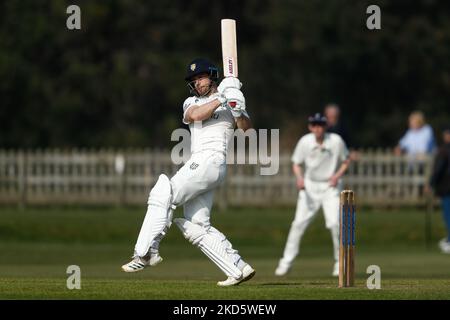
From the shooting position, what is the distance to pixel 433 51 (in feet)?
133

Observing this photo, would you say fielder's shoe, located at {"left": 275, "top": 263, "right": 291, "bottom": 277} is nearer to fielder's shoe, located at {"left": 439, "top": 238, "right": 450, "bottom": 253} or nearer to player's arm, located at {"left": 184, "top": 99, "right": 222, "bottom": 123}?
player's arm, located at {"left": 184, "top": 99, "right": 222, "bottom": 123}

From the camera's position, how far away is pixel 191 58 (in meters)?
41.8

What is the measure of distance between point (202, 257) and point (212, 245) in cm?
991

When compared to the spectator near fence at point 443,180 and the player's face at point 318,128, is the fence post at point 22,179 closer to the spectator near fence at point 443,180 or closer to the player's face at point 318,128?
the spectator near fence at point 443,180

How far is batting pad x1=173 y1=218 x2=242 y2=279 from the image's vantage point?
12398mm

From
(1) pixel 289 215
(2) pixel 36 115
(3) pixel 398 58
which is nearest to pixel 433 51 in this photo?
(3) pixel 398 58

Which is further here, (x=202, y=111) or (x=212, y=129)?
(x=212, y=129)

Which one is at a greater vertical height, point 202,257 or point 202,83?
point 202,83

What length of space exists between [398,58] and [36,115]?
35.0 feet

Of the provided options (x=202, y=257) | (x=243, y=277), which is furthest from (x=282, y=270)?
(x=243, y=277)

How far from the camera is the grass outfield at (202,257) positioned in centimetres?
1184

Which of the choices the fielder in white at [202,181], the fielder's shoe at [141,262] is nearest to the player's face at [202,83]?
the fielder in white at [202,181]

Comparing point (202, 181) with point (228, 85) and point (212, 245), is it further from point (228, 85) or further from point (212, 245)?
point (228, 85)

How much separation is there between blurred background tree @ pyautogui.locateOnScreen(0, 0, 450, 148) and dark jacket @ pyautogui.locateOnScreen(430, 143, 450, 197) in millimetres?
14517
